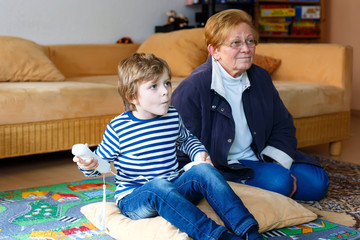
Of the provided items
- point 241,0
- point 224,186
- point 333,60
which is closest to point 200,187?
point 224,186

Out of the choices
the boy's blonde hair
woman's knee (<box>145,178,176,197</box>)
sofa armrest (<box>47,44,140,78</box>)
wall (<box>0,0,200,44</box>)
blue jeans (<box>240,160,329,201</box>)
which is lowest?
blue jeans (<box>240,160,329,201</box>)

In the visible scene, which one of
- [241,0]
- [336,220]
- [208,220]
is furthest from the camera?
[241,0]

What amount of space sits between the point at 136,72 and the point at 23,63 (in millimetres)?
1702

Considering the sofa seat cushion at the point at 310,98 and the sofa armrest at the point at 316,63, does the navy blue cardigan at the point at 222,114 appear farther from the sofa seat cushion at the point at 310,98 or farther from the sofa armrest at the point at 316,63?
the sofa armrest at the point at 316,63

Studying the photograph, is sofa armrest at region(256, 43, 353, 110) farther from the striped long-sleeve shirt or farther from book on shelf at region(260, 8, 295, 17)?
the striped long-sleeve shirt

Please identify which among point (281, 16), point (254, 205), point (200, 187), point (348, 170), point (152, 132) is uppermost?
point (281, 16)

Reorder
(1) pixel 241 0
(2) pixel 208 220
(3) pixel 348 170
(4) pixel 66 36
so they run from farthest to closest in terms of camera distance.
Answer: (1) pixel 241 0, (4) pixel 66 36, (3) pixel 348 170, (2) pixel 208 220

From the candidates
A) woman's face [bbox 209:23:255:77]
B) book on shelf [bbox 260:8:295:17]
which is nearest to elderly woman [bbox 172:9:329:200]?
woman's face [bbox 209:23:255:77]

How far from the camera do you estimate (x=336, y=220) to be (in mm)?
1910

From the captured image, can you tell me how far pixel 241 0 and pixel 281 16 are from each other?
1.70 ft

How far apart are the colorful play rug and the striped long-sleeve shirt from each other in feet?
0.85

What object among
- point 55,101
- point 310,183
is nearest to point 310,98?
point 310,183

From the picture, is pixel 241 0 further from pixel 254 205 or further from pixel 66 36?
pixel 254 205

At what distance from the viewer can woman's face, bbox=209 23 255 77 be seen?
1.94 metres
